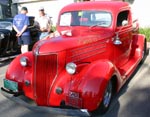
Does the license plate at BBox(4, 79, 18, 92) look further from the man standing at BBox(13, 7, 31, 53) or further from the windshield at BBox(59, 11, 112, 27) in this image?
the man standing at BBox(13, 7, 31, 53)

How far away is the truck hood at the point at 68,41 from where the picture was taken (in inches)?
175

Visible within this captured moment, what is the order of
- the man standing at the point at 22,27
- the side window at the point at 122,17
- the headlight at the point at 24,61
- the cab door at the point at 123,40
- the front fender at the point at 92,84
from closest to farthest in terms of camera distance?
the front fender at the point at 92,84
the headlight at the point at 24,61
the cab door at the point at 123,40
the side window at the point at 122,17
the man standing at the point at 22,27

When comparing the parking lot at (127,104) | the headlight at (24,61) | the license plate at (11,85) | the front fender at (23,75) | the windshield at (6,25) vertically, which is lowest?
the parking lot at (127,104)

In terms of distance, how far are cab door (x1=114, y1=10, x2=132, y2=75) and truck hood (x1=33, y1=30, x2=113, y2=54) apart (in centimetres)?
48

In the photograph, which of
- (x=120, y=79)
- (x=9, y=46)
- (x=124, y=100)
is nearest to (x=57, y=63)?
(x=120, y=79)

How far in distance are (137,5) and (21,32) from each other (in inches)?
358

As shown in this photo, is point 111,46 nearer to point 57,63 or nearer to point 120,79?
point 120,79

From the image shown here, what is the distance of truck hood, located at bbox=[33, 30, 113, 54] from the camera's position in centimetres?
444

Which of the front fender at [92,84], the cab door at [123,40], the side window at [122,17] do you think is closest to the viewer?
the front fender at [92,84]

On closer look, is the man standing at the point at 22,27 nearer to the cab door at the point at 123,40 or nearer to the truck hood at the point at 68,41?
the cab door at the point at 123,40

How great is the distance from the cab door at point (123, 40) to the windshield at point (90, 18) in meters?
0.27

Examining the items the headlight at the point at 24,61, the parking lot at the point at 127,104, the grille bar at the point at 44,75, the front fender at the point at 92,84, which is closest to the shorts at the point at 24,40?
the parking lot at the point at 127,104

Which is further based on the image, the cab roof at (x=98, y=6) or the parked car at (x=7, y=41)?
the parked car at (x=7, y=41)

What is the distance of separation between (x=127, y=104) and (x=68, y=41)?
5.34 ft
